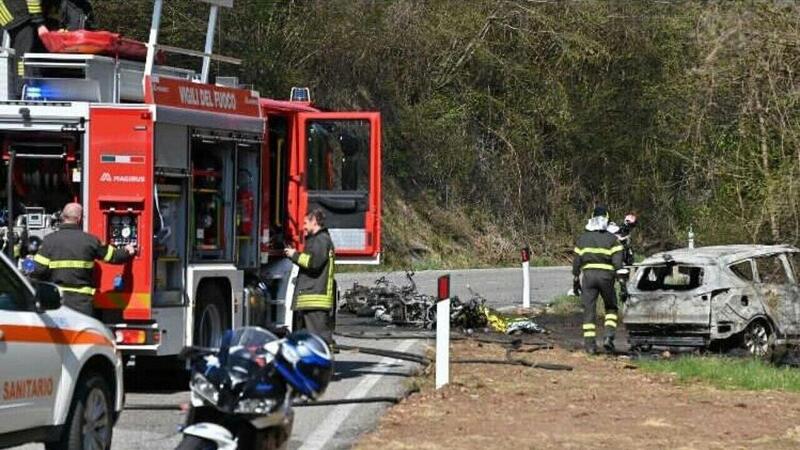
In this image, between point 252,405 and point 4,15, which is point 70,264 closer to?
point 4,15

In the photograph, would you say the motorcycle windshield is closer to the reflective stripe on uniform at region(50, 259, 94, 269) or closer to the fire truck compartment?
the reflective stripe on uniform at region(50, 259, 94, 269)

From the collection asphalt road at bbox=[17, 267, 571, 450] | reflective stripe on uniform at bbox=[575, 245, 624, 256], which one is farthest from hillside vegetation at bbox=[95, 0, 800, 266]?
asphalt road at bbox=[17, 267, 571, 450]

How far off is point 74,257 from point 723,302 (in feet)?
29.5

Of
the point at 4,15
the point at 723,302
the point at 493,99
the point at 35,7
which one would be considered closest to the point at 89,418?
the point at 35,7

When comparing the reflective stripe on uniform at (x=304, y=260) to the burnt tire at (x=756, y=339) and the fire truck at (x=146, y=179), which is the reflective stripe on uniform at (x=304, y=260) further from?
the burnt tire at (x=756, y=339)

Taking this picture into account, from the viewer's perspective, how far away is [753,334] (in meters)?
18.5

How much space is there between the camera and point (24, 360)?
841 cm

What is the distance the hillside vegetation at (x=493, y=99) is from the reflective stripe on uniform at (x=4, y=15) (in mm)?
19194

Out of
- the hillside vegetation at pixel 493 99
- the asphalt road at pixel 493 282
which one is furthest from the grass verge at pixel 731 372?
the hillside vegetation at pixel 493 99

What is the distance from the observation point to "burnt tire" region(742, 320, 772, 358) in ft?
60.6

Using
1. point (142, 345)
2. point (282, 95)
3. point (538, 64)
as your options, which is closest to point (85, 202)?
point (142, 345)

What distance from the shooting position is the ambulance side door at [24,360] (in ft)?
27.1

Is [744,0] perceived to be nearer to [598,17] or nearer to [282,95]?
[282,95]

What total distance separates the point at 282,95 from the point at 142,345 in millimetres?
24347
